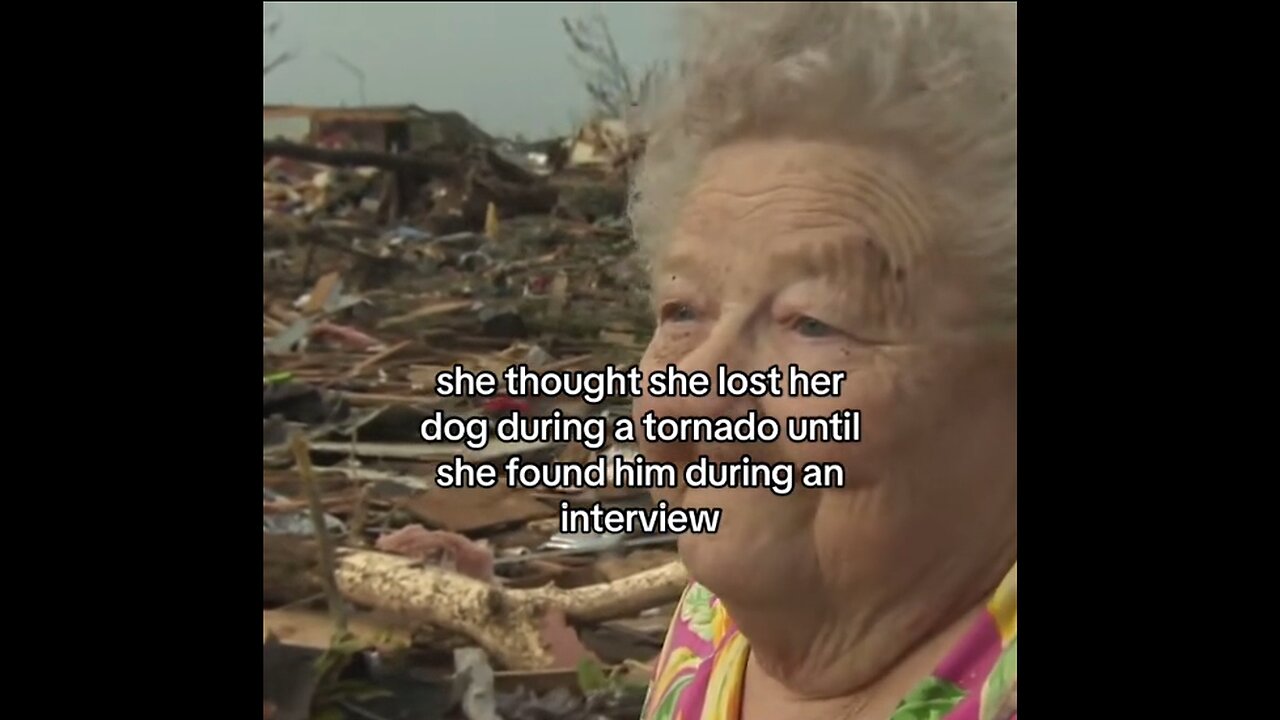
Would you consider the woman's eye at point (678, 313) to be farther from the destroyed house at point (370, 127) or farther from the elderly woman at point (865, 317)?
the destroyed house at point (370, 127)

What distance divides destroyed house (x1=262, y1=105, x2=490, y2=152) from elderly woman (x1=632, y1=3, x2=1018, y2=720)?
218mm

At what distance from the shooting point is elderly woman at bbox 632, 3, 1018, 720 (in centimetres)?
100

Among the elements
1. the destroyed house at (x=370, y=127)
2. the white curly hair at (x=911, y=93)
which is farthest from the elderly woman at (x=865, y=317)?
the destroyed house at (x=370, y=127)

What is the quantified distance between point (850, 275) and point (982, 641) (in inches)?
12.4

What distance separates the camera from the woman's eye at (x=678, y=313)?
3.62ft

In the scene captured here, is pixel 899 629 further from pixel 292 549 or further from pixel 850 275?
pixel 292 549

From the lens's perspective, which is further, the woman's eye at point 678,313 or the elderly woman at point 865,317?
the woman's eye at point 678,313

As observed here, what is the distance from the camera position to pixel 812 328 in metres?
1.04

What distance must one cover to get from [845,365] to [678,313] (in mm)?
158

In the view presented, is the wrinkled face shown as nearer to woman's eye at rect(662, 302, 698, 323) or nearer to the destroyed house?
woman's eye at rect(662, 302, 698, 323)

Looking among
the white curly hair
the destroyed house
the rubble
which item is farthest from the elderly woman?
the destroyed house

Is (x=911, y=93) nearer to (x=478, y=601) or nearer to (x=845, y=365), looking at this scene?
(x=845, y=365)

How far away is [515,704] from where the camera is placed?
129cm

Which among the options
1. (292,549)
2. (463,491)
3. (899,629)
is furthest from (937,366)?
(292,549)
